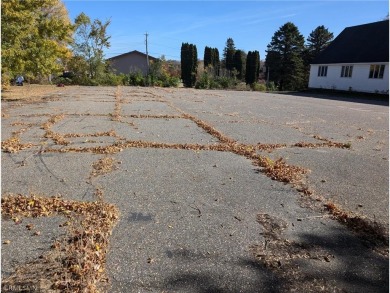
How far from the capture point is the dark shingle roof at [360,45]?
28.1 meters

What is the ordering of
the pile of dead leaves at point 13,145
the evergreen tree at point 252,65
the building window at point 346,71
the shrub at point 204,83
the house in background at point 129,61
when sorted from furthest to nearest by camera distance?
the house in background at point 129,61, the evergreen tree at point 252,65, the shrub at point 204,83, the building window at point 346,71, the pile of dead leaves at point 13,145

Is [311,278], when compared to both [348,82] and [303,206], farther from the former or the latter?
[348,82]

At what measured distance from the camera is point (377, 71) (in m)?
27.4

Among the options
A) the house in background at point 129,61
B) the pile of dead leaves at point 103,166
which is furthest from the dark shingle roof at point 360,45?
the house in background at point 129,61

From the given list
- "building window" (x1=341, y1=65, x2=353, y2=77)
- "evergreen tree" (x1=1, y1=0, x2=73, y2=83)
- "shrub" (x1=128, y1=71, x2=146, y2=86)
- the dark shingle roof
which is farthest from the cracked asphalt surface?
"shrub" (x1=128, y1=71, x2=146, y2=86)

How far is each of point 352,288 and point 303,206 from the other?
146cm

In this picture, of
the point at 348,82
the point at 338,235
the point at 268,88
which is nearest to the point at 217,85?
the point at 268,88

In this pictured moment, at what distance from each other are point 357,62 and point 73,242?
31192 mm

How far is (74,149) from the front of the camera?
6.00m

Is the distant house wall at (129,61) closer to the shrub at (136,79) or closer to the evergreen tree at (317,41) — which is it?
the shrub at (136,79)

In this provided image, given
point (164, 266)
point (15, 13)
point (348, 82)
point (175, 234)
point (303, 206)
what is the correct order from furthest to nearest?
point (348, 82)
point (15, 13)
point (303, 206)
point (175, 234)
point (164, 266)

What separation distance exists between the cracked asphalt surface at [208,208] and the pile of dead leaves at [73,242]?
88mm

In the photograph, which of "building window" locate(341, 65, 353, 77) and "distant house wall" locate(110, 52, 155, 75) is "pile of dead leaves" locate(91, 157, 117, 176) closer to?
"building window" locate(341, 65, 353, 77)

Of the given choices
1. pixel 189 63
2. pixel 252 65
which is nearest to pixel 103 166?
pixel 189 63
